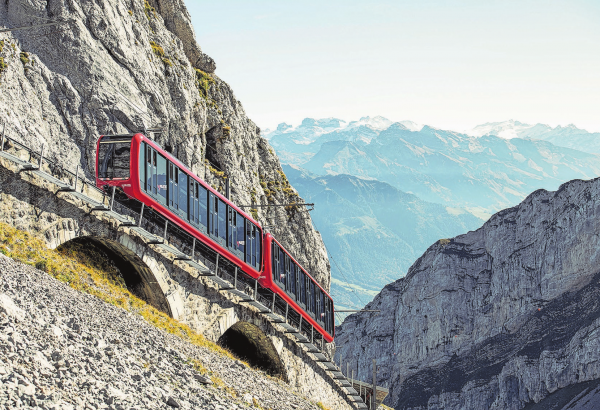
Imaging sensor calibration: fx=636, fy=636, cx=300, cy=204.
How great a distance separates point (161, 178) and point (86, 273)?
5.05 m

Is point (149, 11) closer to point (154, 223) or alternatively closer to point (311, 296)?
point (311, 296)

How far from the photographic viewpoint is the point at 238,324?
31.7m

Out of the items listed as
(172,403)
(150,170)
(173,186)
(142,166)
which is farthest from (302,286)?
(172,403)

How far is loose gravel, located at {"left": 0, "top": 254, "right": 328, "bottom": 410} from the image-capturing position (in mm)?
12156

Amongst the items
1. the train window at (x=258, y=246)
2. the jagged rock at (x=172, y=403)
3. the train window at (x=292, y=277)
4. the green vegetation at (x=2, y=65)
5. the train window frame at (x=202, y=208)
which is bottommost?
the jagged rock at (x=172, y=403)

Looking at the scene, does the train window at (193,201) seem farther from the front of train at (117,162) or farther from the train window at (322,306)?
the train window at (322,306)

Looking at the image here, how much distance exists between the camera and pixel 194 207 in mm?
26359

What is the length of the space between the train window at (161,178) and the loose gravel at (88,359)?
5.92m

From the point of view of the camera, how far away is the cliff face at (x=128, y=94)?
29.9 metres

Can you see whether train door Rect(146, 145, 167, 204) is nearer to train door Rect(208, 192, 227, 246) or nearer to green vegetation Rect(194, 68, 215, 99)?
train door Rect(208, 192, 227, 246)

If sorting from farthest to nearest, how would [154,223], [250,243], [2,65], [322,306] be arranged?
[322,306]
[250,243]
[2,65]
[154,223]

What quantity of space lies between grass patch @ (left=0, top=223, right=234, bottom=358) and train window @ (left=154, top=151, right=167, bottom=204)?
338cm

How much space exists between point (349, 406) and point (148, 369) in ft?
97.1

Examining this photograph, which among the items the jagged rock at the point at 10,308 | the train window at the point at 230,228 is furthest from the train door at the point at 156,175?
the jagged rock at the point at 10,308
